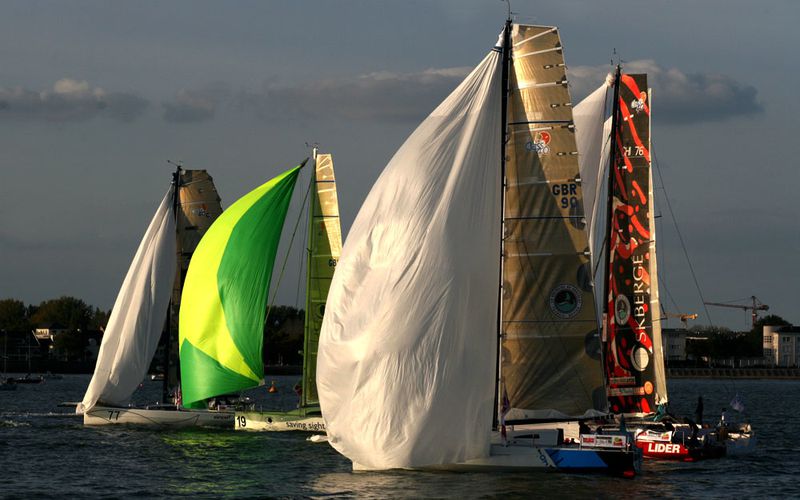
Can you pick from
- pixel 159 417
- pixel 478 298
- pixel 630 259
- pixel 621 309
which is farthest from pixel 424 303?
pixel 159 417

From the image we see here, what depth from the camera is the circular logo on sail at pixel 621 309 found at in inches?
1718

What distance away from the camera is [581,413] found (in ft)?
110

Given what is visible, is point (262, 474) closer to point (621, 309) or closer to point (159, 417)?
point (621, 309)

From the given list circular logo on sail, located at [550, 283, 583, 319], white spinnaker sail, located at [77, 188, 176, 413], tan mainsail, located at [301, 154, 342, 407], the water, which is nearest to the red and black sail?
the water

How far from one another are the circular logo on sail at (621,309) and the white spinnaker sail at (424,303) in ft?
39.1

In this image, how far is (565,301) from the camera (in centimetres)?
3378

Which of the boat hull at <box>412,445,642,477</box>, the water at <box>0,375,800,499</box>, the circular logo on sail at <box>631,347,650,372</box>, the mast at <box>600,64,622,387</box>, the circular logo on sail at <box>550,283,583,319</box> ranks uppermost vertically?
the mast at <box>600,64,622,387</box>

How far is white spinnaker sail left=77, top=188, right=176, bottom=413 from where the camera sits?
53.4 metres

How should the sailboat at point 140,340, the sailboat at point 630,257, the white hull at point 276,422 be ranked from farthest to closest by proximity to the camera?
the sailboat at point 140,340 < the white hull at point 276,422 < the sailboat at point 630,257

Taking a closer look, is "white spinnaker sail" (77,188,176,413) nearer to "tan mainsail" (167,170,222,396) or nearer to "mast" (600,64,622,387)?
"tan mainsail" (167,170,222,396)

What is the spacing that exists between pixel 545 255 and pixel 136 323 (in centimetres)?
2451

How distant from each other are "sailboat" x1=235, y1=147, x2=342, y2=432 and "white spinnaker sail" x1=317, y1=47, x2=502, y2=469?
17.7 metres

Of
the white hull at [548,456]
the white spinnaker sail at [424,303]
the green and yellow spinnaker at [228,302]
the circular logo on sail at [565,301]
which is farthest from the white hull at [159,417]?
the circular logo on sail at [565,301]

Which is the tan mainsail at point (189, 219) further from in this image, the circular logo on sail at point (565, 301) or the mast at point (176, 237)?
the circular logo on sail at point (565, 301)
